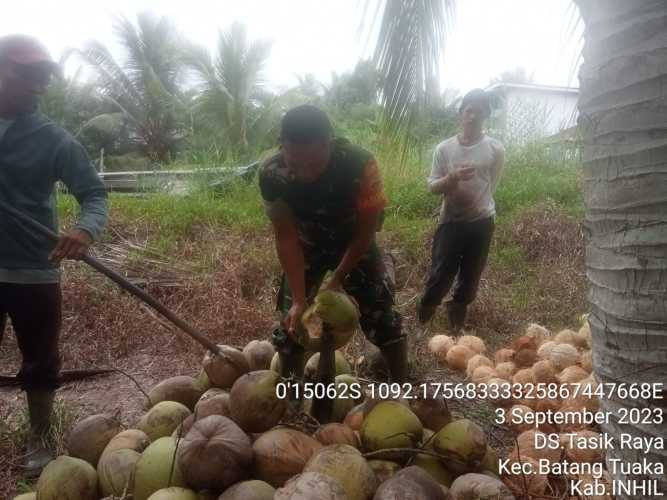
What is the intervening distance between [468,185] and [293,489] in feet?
9.48

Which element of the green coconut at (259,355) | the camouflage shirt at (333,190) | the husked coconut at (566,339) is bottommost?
the husked coconut at (566,339)

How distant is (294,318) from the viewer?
7.45ft

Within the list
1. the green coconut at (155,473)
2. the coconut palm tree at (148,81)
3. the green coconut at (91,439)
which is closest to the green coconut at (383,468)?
the green coconut at (155,473)

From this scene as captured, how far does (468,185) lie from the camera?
3.94 meters

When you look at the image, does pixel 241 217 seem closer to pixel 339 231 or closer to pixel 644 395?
pixel 339 231

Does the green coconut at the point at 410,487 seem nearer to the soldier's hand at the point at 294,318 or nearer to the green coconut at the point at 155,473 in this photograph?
the green coconut at the point at 155,473

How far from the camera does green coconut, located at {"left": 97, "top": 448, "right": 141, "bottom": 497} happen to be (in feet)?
6.08

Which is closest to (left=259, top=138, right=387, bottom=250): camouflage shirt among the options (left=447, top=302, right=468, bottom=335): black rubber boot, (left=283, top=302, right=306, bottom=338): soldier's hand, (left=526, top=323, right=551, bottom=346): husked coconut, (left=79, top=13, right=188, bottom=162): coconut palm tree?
(left=283, top=302, right=306, bottom=338): soldier's hand

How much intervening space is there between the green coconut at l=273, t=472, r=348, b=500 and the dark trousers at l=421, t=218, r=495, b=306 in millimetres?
2746

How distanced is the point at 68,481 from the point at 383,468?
108cm

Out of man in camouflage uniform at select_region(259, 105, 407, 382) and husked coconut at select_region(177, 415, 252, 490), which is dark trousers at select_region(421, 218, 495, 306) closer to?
man in camouflage uniform at select_region(259, 105, 407, 382)

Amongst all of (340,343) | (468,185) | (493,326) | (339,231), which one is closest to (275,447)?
(340,343)

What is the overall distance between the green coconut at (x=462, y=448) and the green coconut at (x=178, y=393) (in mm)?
1167

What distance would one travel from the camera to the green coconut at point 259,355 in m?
2.71
